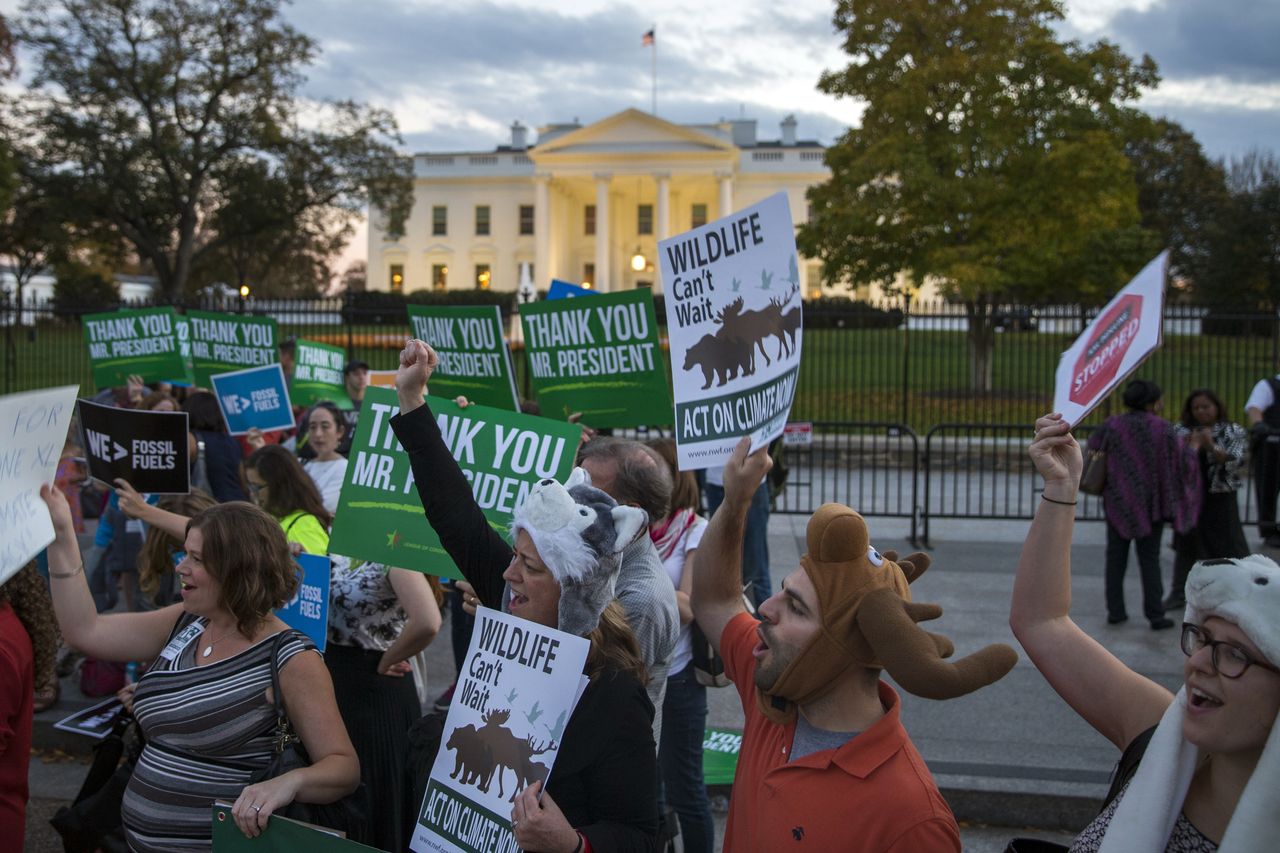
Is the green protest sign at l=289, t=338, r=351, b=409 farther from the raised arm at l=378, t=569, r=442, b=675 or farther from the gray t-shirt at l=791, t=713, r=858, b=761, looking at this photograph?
the gray t-shirt at l=791, t=713, r=858, b=761

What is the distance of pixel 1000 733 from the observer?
6.12 m

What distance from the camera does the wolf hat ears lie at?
8.74ft

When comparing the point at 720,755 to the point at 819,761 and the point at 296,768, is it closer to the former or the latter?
the point at 296,768

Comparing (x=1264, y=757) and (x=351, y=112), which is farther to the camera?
(x=351, y=112)

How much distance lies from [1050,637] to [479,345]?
15.2 feet

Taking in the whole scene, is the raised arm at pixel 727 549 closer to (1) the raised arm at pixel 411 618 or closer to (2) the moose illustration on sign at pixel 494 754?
(2) the moose illustration on sign at pixel 494 754

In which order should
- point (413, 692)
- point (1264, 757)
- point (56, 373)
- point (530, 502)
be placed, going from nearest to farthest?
point (1264, 757) → point (530, 502) → point (413, 692) → point (56, 373)

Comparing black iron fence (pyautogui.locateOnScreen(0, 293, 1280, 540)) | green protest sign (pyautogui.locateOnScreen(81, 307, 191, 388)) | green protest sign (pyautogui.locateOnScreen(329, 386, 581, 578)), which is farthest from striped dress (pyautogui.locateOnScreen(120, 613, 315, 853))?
black iron fence (pyautogui.locateOnScreen(0, 293, 1280, 540))

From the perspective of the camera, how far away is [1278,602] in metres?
1.88

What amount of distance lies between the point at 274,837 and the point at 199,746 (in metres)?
0.48

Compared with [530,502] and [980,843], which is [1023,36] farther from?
[530,502]

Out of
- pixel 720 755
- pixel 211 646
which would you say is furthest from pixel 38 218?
pixel 211 646

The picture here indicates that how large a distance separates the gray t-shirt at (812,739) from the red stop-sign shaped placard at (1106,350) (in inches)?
46.8

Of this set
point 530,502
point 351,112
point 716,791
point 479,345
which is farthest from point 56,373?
point 530,502
